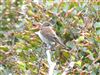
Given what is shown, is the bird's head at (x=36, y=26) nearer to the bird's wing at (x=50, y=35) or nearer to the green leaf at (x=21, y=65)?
the bird's wing at (x=50, y=35)

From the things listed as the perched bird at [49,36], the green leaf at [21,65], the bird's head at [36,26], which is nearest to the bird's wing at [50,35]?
the perched bird at [49,36]

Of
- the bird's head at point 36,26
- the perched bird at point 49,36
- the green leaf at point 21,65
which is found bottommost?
the green leaf at point 21,65

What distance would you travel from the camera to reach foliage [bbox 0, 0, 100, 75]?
5.10 m

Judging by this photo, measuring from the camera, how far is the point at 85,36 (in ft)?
17.6

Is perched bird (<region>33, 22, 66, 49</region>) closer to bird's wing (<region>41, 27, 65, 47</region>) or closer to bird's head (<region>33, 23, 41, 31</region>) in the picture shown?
bird's wing (<region>41, 27, 65, 47</region>)

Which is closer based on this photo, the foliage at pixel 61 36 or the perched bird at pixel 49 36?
the foliage at pixel 61 36

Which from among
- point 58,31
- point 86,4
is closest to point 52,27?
point 58,31

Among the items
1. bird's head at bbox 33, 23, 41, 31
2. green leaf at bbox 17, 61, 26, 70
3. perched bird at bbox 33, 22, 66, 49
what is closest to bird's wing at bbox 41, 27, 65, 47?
perched bird at bbox 33, 22, 66, 49

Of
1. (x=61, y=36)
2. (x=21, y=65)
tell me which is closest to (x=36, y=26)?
(x=61, y=36)

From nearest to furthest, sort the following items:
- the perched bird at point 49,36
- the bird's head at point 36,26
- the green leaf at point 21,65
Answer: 1. the green leaf at point 21,65
2. the perched bird at point 49,36
3. the bird's head at point 36,26

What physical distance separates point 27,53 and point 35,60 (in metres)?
0.25

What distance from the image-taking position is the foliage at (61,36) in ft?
16.7

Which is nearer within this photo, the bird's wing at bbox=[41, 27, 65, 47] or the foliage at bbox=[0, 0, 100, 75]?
the foliage at bbox=[0, 0, 100, 75]

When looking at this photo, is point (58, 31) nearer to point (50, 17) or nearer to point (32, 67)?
point (50, 17)
